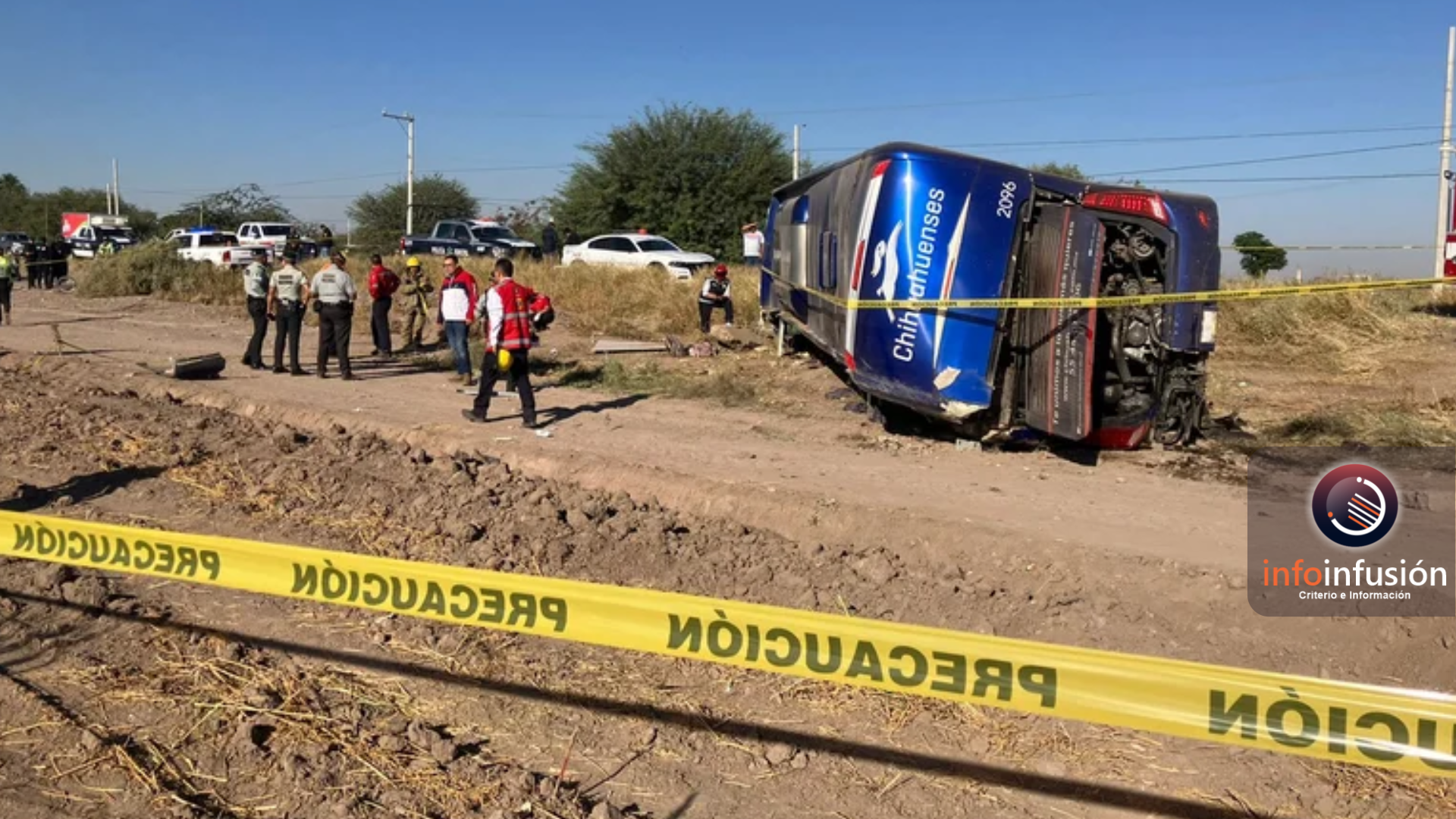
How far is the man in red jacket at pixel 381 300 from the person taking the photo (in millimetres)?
15984

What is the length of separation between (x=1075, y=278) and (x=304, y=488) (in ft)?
20.5

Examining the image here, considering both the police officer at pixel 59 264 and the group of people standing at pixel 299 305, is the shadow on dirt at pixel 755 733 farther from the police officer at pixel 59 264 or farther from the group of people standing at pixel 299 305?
the police officer at pixel 59 264

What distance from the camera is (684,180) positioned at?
148 ft

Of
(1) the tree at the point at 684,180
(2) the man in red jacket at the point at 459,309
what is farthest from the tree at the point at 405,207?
(2) the man in red jacket at the point at 459,309

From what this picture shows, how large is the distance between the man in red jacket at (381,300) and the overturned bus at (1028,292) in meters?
8.74

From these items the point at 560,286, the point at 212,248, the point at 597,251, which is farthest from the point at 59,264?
the point at 560,286

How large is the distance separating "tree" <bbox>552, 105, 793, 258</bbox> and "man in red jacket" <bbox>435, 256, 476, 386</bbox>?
98.3ft

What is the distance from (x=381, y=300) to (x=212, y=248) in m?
17.4

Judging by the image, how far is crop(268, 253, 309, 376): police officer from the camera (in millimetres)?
14062

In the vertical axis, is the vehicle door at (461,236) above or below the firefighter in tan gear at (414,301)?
above

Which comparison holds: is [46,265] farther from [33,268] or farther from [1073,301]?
[1073,301]

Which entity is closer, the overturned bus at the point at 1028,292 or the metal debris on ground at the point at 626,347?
the overturned bus at the point at 1028,292

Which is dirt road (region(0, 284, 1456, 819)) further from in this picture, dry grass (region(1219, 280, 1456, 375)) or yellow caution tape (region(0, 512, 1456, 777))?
dry grass (region(1219, 280, 1456, 375))

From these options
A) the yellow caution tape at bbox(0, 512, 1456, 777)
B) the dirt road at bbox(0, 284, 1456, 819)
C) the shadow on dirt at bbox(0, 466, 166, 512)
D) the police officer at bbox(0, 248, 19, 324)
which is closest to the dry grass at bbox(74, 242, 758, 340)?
the police officer at bbox(0, 248, 19, 324)
